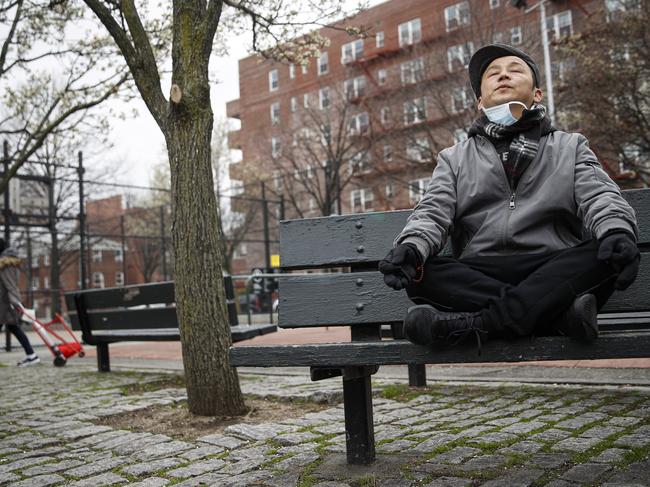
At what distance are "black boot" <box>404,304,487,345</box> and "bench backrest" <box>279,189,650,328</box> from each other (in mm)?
634

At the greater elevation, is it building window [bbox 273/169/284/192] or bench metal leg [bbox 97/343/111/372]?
building window [bbox 273/169/284/192]

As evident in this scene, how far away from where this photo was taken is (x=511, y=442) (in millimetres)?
3658

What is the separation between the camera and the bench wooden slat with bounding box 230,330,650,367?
2521mm

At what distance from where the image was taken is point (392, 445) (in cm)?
375

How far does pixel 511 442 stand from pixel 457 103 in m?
15.5

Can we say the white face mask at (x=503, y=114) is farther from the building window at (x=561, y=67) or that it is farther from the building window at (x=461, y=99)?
the building window at (x=561, y=67)

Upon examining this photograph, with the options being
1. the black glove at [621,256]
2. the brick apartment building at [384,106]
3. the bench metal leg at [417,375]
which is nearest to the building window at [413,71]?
the brick apartment building at [384,106]

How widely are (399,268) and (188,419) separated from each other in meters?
2.86

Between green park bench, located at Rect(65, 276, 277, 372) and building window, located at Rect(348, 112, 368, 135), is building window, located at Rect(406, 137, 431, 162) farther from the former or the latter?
green park bench, located at Rect(65, 276, 277, 372)

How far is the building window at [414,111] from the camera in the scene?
20.1 meters

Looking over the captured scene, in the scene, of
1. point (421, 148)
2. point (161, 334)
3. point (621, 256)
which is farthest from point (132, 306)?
point (421, 148)

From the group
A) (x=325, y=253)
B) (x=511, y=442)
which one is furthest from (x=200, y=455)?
(x=511, y=442)

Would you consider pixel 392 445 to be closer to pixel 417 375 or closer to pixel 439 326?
pixel 439 326

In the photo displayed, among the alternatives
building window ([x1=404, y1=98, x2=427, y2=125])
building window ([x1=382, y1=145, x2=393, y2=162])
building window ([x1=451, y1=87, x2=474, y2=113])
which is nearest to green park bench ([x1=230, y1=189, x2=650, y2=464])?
building window ([x1=451, y1=87, x2=474, y2=113])
